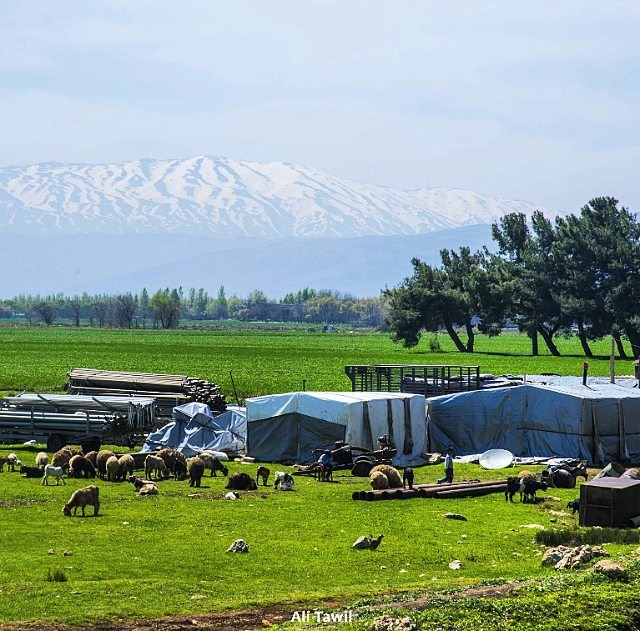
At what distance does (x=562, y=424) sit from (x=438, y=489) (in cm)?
1125

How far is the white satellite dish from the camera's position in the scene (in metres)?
38.6

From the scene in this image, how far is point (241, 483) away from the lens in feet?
104

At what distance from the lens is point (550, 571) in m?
20.2

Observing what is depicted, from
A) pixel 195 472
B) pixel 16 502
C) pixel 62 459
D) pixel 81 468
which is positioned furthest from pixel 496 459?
pixel 16 502

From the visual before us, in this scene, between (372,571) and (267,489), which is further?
(267,489)

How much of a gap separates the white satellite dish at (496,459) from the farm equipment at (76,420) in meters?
14.5

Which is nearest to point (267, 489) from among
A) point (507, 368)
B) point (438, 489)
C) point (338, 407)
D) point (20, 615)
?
point (438, 489)

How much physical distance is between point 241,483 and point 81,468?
5.91 m

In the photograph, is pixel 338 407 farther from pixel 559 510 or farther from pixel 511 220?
pixel 511 220

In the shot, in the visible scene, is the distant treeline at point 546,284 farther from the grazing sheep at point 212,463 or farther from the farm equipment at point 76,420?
the grazing sheep at point 212,463

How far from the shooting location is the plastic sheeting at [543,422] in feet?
132

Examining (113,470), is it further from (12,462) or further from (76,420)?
(76,420)

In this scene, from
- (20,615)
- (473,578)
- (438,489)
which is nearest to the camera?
(20,615)

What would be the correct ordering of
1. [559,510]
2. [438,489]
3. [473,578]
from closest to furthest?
[473,578]
[559,510]
[438,489]
